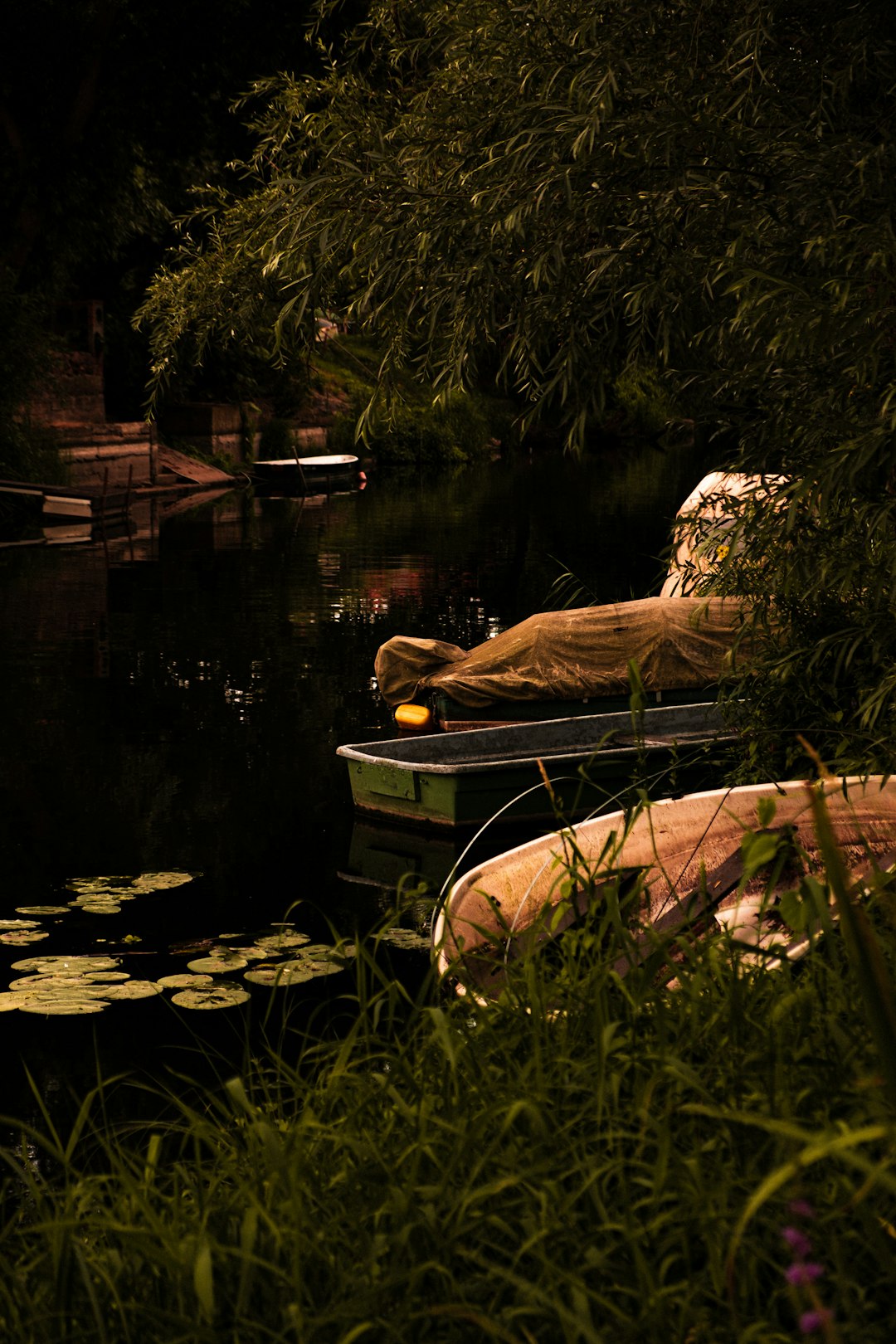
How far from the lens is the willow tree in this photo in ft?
24.2

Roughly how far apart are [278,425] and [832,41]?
42074 millimetres

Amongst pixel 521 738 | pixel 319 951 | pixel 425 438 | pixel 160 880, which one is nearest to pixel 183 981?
pixel 319 951

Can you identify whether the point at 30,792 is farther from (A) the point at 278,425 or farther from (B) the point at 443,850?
(A) the point at 278,425

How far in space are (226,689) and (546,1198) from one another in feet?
48.6

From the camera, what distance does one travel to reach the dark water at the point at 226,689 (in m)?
11.3

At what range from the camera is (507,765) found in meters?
12.3

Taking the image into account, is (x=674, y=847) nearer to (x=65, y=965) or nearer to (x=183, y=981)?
(x=183, y=981)

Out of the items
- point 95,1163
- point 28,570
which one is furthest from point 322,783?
point 28,570

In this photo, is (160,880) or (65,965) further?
(160,880)

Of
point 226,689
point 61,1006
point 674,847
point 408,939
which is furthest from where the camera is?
point 226,689

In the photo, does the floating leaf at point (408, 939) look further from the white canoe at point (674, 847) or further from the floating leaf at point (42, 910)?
the floating leaf at point (42, 910)

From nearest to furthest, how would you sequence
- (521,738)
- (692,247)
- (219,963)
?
(692,247) → (219,963) → (521,738)

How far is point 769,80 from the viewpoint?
8383 millimetres

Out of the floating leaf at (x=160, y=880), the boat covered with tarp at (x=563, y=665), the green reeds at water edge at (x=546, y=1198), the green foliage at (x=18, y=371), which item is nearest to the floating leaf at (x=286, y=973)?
the floating leaf at (x=160, y=880)
